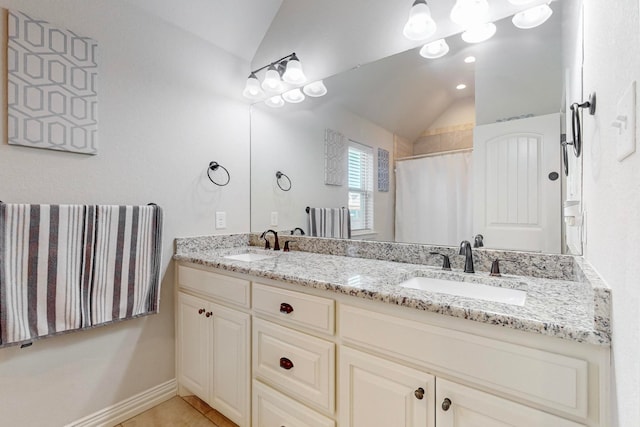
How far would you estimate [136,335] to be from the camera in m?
1.80

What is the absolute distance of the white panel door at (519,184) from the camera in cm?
128

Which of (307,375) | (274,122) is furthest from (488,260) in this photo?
(274,122)

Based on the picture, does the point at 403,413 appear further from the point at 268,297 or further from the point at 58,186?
the point at 58,186

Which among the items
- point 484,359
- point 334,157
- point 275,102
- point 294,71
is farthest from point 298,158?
point 484,359

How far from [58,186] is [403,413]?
1.83 m

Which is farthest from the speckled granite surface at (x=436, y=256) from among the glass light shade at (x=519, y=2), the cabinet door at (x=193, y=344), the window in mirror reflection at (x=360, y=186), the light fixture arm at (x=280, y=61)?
the light fixture arm at (x=280, y=61)

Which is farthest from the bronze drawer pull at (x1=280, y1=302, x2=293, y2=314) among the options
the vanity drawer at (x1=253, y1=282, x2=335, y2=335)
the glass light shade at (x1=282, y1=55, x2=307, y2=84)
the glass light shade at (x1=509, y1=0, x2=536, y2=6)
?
the glass light shade at (x1=509, y1=0, x2=536, y2=6)

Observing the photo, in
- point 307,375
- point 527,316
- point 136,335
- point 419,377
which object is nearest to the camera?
point 527,316

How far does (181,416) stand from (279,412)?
81 centimetres

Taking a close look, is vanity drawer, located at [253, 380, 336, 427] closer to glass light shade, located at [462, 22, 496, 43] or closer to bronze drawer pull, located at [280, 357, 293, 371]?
bronze drawer pull, located at [280, 357, 293, 371]

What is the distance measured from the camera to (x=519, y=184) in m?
1.34

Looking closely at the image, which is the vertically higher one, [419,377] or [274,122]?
[274,122]

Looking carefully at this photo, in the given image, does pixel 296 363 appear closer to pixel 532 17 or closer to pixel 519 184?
pixel 519 184

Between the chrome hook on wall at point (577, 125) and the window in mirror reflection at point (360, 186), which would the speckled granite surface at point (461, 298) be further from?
the chrome hook on wall at point (577, 125)
